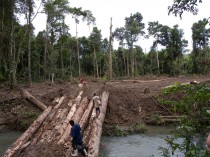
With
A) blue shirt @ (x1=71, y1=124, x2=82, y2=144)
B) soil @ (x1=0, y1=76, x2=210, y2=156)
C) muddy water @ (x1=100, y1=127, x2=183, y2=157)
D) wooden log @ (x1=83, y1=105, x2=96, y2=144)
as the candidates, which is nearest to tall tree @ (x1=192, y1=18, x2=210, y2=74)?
soil @ (x1=0, y1=76, x2=210, y2=156)

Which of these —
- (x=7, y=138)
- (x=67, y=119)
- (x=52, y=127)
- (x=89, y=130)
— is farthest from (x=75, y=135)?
(x=7, y=138)

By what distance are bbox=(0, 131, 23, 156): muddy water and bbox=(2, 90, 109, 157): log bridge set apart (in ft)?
6.62

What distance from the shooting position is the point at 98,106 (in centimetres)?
1448

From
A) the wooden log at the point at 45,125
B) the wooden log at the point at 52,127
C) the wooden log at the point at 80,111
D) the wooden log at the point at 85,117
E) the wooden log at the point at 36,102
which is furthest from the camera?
Result: the wooden log at the point at 36,102

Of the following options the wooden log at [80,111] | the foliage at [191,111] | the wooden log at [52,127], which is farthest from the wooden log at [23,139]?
the foliage at [191,111]

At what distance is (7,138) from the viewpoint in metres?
14.3

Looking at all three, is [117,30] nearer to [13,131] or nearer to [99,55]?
[99,55]

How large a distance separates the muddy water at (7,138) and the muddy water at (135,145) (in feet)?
15.0

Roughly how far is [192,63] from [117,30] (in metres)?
15.5

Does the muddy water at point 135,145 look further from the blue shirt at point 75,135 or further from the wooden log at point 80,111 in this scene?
the blue shirt at point 75,135

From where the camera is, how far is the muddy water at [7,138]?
507 inches

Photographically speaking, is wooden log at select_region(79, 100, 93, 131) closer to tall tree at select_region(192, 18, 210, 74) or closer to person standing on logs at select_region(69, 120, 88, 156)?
person standing on logs at select_region(69, 120, 88, 156)

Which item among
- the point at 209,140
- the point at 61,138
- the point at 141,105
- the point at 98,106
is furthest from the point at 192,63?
the point at 209,140

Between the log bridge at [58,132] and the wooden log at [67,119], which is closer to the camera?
the log bridge at [58,132]
